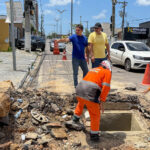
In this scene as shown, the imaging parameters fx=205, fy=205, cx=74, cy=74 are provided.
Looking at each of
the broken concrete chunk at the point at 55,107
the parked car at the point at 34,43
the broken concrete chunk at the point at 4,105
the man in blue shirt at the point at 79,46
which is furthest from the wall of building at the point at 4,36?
the broken concrete chunk at the point at 4,105

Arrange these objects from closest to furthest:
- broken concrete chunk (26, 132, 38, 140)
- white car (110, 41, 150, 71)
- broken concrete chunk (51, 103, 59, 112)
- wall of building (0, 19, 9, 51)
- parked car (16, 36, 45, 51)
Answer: broken concrete chunk (26, 132, 38, 140)
broken concrete chunk (51, 103, 59, 112)
white car (110, 41, 150, 71)
wall of building (0, 19, 9, 51)
parked car (16, 36, 45, 51)

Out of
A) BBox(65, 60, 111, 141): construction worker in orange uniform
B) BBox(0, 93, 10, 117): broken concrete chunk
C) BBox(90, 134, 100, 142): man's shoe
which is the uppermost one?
BBox(65, 60, 111, 141): construction worker in orange uniform

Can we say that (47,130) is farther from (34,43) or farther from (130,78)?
(34,43)

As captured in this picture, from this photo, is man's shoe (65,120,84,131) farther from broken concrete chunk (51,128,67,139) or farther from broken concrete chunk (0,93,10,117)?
broken concrete chunk (0,93,10,117)

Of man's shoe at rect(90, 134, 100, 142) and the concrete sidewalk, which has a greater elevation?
the concrete sidewalk

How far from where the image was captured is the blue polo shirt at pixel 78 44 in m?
5.54

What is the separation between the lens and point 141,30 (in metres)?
34.3

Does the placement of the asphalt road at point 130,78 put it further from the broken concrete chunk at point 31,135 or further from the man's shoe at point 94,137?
the broken concrete chunk at point 31,135

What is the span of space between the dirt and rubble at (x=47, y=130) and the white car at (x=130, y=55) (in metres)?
5.58

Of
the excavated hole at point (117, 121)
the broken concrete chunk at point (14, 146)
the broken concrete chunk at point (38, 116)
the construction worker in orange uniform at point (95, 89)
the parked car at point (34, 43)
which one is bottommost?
the excavated hole at point (117, 121)

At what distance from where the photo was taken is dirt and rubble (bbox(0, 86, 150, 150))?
11.2ft

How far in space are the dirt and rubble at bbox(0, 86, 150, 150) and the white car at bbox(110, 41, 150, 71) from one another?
5.58m

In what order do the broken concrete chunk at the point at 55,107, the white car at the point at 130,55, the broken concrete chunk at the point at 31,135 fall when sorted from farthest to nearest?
the white car at the point at 130,55 → the broken concrete chunk at the point at 55,107 → the broken concrete chunk at the point at 31,135

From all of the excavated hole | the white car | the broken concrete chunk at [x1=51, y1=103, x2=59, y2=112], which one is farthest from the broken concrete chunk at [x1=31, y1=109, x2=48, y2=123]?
the white car
